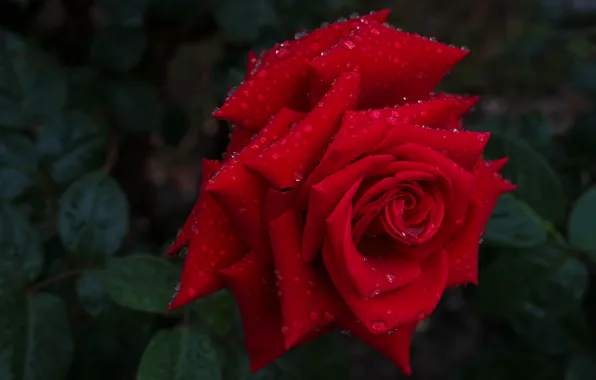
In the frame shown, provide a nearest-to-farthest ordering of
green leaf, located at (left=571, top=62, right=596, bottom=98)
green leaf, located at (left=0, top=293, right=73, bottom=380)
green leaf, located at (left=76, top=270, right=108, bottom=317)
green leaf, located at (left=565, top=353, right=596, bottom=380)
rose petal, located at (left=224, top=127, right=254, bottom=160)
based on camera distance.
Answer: rose petal, located at (left=224, top=127, right=254, bottom=160), green leaf, located at (left=0, top=293, right=73, bottom=380), green leaf, located at (left=76, top=270, right=108, bottom=317), green leaf, located at (left=565, top=353, right=596, bottom=380), green leaf, located at (left=571, top=62, right=596, bottom=98)

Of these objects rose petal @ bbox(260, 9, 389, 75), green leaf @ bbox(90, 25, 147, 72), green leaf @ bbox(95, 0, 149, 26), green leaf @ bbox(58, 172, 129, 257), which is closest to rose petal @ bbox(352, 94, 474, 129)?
rose petal @ bbox(260, 9, 389, 75)

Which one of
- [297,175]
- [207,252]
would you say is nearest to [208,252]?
[207,252]

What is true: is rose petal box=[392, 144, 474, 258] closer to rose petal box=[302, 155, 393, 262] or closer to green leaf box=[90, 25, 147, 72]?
rose petal box=[302, 155, 393, 262]

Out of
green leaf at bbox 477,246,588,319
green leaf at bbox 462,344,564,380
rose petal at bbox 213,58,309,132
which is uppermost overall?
rose petal at bbox 213,58,309,132

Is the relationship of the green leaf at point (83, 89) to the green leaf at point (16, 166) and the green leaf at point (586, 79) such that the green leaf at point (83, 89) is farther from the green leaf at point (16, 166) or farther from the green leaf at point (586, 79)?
the green leaf at point (586, 79)

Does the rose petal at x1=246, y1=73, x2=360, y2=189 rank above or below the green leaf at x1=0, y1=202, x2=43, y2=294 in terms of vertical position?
above

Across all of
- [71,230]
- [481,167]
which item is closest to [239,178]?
[481,167]

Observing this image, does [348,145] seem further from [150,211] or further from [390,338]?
[150,211]
